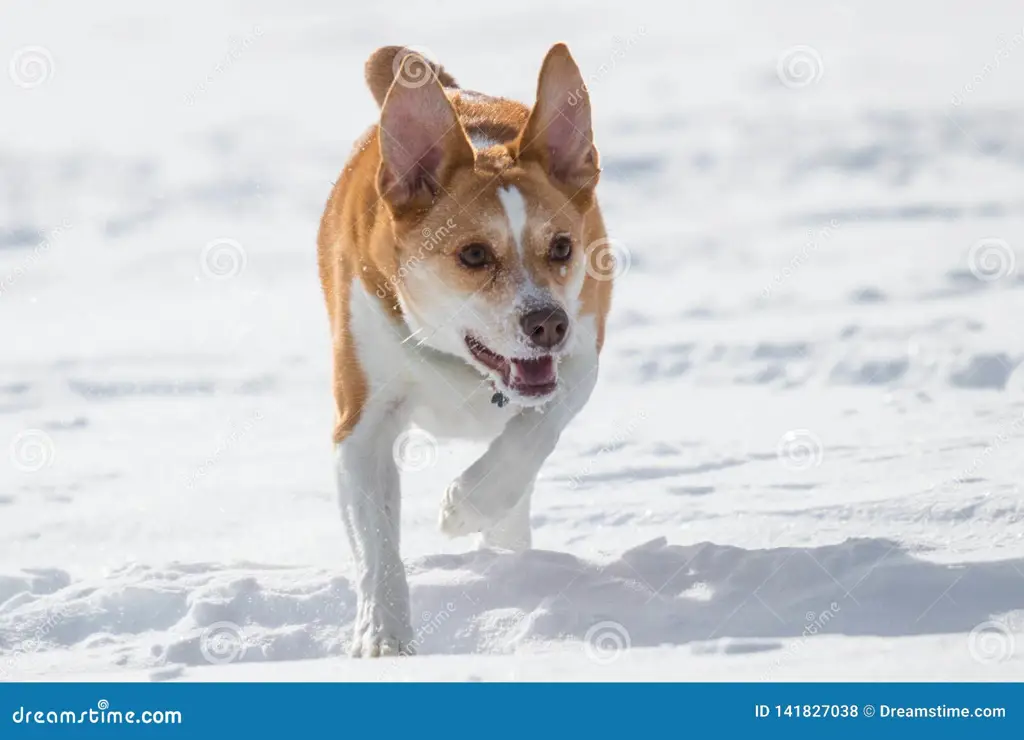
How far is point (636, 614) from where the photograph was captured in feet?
16.6

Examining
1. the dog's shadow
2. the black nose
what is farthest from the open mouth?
the dog's shadow

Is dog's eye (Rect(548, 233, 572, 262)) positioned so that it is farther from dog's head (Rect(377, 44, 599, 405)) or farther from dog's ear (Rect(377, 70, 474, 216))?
dog's ear (Rect(377, 70, 474, 216))

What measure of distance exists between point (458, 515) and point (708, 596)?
951 mm

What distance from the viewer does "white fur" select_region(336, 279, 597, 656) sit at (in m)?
5.15

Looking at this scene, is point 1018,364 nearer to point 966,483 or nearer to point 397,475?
point 966,483

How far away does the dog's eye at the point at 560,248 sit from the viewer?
5157mm

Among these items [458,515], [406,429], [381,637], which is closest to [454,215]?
[406,429]

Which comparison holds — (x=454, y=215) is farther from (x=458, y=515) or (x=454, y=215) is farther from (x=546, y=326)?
(x=458, y=515)

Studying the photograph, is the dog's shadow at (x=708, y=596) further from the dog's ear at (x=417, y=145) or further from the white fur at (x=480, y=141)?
the white fur at (x=480, y=141)

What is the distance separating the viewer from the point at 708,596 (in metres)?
5.11

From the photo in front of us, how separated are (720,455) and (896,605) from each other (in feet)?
12.3

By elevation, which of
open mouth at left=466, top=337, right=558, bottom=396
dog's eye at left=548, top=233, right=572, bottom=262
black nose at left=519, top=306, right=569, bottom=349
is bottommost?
open mouth at left=466, top=337, right=558, bottom=396

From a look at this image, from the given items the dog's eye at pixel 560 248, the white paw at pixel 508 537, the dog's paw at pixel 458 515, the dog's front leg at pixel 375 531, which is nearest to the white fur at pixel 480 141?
the dog's eye at pixel 560 248

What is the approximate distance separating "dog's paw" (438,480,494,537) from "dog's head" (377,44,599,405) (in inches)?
17.3
